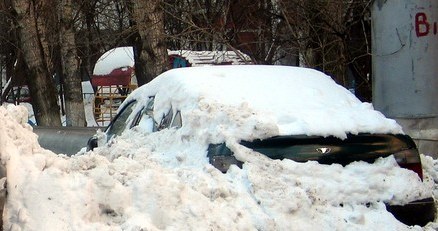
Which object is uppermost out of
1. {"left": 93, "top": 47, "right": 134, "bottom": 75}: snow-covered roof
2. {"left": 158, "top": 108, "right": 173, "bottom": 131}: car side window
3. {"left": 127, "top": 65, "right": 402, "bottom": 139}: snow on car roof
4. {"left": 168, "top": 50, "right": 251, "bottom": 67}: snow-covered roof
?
{"left": 127, "top": 65, "right": 402, "bottom": 139}: snow on car roof

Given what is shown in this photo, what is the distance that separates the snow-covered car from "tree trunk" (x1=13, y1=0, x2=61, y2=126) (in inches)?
463

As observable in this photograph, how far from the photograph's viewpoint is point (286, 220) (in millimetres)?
4434

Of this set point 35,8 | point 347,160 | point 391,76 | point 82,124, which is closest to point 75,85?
point 82,124

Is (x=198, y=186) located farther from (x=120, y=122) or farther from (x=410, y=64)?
(x=410, y=64)

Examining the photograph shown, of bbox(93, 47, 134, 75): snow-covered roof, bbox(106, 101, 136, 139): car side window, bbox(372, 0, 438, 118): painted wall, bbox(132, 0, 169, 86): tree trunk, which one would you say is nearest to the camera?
bbox(106, 101, 136, 139): car side window

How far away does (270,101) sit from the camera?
5.39m

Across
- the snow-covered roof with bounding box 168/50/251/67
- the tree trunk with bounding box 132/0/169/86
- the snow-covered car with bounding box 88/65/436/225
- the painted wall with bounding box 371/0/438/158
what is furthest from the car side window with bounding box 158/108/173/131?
the snow-covered roof with bounding box 168/50/251/67

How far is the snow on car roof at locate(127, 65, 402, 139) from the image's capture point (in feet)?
16.4

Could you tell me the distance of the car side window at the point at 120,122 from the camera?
7.22m

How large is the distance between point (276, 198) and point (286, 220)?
6.5 inches

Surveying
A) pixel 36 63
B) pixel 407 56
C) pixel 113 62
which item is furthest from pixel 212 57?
pixel 113 62

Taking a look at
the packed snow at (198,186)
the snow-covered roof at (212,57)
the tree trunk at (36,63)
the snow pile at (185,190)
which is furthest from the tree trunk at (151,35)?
the snow pile at (185,190)

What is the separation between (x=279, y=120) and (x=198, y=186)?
0.93 metres

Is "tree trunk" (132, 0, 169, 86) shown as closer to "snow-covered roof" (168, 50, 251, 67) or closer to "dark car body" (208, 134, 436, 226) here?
"snow-covered roof" (168, 50, 251, 67)
